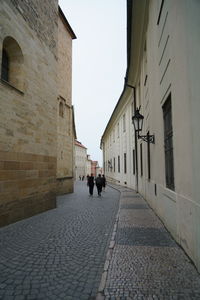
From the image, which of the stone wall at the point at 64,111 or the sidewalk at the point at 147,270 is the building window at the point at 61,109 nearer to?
the stone wall at the point at 64,111

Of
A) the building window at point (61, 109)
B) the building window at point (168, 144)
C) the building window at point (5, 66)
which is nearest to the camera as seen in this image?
the building window at point (168, 144)

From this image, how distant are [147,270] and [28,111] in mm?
7082

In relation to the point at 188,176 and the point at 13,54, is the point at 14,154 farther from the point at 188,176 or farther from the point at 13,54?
the point at 188,176

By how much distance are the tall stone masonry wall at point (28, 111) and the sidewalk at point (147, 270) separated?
3.99 m

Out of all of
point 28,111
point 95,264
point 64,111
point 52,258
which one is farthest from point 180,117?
point 64,111

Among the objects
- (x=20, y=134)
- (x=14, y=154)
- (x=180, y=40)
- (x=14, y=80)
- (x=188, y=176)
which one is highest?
(x=14, y=80)

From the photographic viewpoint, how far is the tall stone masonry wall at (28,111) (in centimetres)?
749

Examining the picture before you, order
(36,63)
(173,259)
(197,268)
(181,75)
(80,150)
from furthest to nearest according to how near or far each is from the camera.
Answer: (80,150), (36,63), (181,75), (173,259), (197,268)

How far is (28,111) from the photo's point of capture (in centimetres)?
887

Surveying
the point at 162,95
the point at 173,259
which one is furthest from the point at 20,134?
the point at 173,259

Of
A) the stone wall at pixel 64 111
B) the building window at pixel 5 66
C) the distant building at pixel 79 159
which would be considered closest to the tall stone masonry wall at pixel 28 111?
the building window at pixel 5 66

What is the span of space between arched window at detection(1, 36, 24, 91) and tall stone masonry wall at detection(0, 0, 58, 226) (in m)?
0.04

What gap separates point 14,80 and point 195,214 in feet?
25.0

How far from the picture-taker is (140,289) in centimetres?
315
